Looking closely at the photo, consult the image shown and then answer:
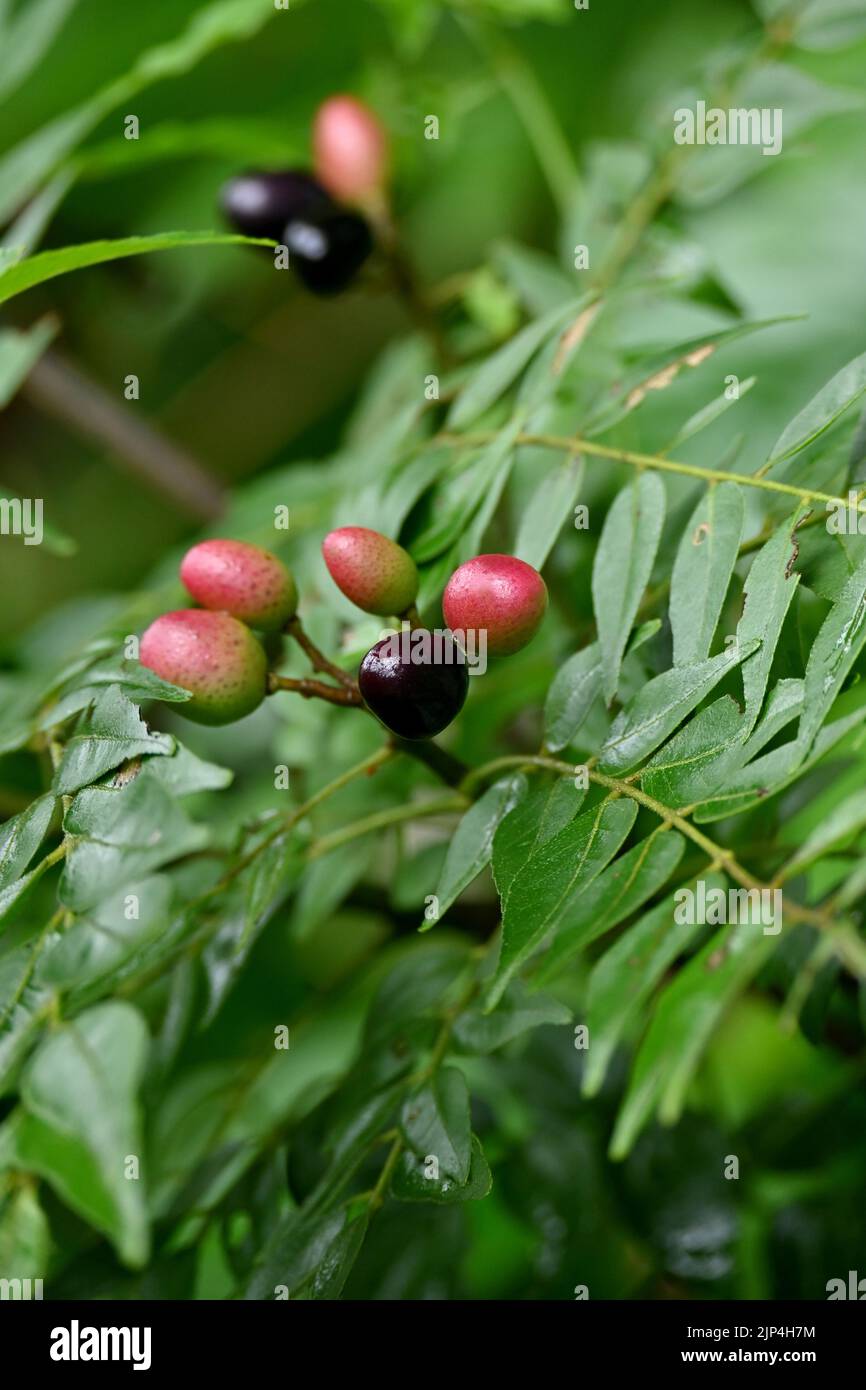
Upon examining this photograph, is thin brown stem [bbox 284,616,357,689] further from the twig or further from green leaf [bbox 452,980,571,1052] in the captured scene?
the twig

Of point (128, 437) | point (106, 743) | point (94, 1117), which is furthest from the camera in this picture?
point (128, 437)

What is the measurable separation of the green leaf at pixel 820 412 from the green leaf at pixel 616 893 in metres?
0.17

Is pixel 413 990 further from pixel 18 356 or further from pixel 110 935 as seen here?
pixel 18 356

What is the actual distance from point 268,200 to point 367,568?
0.45 metres

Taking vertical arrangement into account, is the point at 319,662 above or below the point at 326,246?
below

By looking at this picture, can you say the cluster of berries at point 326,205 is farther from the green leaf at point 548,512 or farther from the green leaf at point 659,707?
the green leaf at point 659,707

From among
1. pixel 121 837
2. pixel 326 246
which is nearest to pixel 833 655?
pixel 121 837

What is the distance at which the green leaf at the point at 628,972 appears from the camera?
1.40ft

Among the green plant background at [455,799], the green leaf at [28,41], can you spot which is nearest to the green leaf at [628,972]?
the green plant background at [455,799]

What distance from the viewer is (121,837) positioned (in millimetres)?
425

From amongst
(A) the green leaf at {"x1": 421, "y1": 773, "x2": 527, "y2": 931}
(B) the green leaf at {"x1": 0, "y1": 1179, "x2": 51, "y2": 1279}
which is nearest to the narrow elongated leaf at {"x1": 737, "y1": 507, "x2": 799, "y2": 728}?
(A) the green leaf at {"x1": 421, "y1": 773, "x2": 527, "y2": 931}

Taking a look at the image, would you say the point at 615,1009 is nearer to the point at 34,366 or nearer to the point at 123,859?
the point at 123,859

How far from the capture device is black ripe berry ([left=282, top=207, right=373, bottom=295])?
85cm

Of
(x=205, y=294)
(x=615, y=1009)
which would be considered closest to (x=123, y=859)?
(x=615, y=1009)
